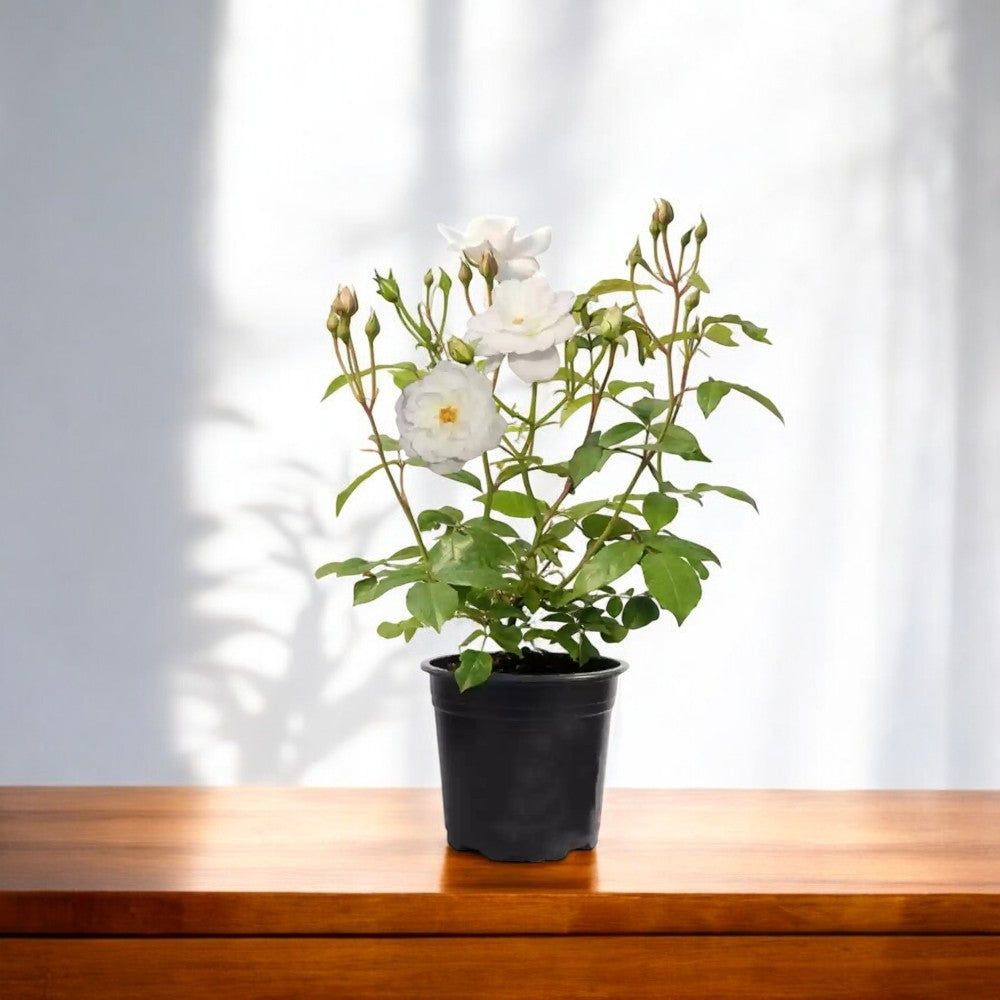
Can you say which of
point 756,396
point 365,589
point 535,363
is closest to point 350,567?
point 365,589

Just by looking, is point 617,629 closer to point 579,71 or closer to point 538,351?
point 538,351

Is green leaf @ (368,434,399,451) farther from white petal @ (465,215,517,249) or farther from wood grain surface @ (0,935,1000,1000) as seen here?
wood grain surface @ (0,935,1000,1000)

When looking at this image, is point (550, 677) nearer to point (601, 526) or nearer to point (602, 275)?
point (601, 526)

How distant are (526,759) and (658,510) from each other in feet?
0.74

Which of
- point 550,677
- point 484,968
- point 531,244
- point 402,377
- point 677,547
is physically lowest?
point 484,968

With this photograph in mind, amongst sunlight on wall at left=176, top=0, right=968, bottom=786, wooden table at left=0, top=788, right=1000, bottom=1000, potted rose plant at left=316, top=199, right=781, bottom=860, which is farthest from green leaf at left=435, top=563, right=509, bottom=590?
sunlight on wall at left=176, top=0, right=968, bottom=786

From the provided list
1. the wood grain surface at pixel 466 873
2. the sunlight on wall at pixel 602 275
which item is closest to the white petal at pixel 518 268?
the wood grain surface at pixel 466 873

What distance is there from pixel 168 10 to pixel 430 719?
1370 mm

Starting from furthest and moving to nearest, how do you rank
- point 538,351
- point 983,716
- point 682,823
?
point 983,716 → point 682,823 → point 538,351

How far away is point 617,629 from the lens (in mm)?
1021

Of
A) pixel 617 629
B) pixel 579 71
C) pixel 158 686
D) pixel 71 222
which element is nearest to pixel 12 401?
pixel 71 222

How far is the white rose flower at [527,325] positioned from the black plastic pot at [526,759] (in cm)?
25

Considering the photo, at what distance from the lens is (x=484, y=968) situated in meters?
0.89

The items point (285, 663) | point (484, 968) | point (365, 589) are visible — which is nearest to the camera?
point (484, 968)
